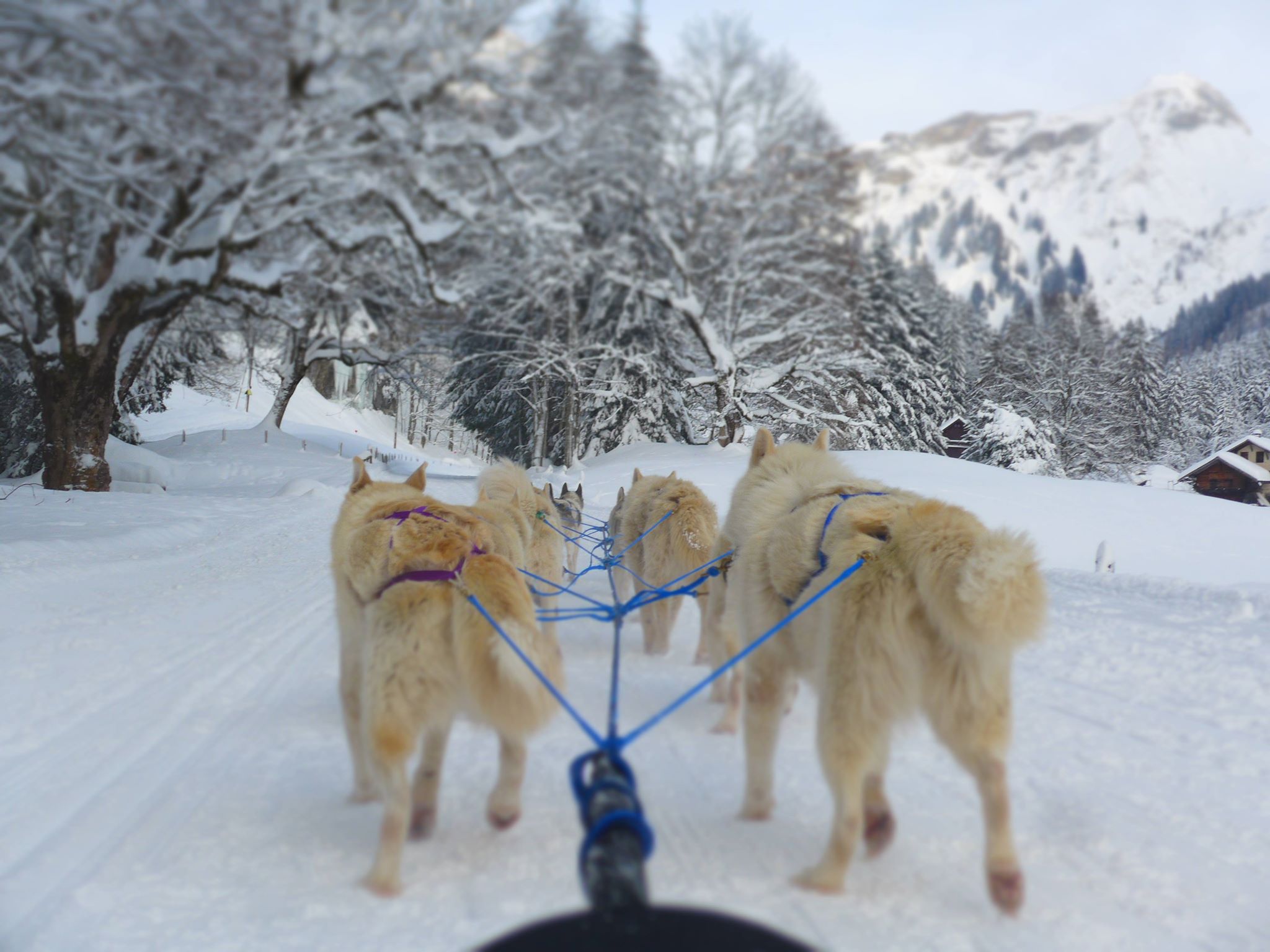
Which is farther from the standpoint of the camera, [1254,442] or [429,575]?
[1254,442]

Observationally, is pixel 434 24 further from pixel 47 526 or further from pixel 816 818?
pixel 816 818

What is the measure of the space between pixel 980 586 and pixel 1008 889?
907 mm

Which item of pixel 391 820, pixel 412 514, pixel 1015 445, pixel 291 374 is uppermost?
pixel 291 374

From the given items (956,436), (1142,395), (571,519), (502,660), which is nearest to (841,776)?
(502,660)

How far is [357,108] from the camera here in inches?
387

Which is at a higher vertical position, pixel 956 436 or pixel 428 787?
pixel 956 436

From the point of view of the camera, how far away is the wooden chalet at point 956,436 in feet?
129

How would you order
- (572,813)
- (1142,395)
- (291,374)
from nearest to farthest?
(572,813)
(291,374)
(1142,395)

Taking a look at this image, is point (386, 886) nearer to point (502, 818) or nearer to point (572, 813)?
point (502, 818)

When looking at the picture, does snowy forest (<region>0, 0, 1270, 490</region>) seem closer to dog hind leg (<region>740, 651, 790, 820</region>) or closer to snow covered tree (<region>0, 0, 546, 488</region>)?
snow covered tree (<region>0, 0, 546, 488</region>)

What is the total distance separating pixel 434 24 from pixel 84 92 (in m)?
4.53

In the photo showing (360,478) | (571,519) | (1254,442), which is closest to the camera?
(360,478)

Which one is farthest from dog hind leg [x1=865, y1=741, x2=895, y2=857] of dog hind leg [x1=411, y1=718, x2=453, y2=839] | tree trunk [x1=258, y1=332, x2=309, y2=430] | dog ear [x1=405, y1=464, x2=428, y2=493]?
tree trunk [x1=258, y1=332, x2=309, y2=430]

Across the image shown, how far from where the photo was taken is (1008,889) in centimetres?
219
